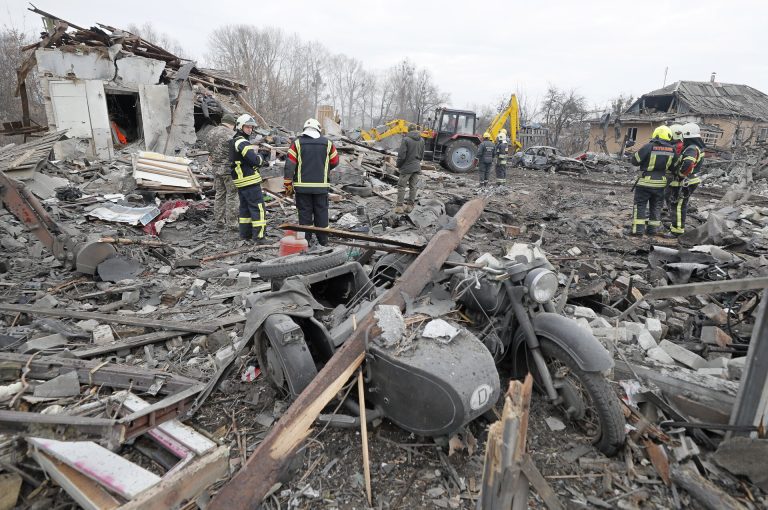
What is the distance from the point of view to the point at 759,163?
1443 cm

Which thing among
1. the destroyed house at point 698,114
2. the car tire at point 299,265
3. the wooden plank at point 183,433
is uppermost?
the destroyed house at point 698,114

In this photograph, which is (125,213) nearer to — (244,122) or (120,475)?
(244,122)

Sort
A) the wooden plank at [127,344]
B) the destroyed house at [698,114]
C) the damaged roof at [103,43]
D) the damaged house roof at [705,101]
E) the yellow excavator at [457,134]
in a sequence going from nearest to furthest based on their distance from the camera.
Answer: the wooden plank at [127,344]
the damaged roof at [103,43]
the yellow excavator at [457,134]
the destroyed house at [698,114]
the damaged house roof at [705,101]

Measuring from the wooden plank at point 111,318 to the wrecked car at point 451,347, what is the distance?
1.16 metres

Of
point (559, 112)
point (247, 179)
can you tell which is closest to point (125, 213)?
point (247, 179)

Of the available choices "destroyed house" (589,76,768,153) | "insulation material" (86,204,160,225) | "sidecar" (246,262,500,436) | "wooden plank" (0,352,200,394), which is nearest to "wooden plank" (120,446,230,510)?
"sidecar" (246,262,500,436)

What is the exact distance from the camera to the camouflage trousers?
693 centimetres

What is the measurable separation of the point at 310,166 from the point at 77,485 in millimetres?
4702

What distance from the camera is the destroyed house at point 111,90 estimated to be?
11195 millimetres

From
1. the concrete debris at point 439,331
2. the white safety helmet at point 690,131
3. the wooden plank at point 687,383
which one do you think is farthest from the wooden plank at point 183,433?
the white safety helmet at point 690,131

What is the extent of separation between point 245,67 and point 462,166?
1881 cm

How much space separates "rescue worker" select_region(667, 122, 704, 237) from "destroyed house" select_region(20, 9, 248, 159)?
12.5 meters

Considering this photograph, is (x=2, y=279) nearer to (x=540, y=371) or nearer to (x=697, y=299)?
(x=540, y=371)

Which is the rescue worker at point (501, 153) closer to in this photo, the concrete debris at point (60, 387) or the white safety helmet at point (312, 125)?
the white safety helmet at point (312, 125)
